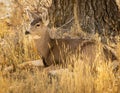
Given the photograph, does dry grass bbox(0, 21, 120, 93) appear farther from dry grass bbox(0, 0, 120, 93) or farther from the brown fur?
the brown fur

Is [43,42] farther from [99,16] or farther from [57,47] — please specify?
[99,16]

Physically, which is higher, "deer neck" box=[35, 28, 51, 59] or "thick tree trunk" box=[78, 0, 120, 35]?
"thick tree trunk" box=[78, 0, 120, 35]

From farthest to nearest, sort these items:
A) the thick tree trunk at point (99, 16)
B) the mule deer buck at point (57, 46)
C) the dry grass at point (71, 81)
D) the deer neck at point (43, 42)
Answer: the thick tree trunk at point (99, 16), the deer neck at point (43, 42), the mule deer buck at point (57, 46), the dry grass at point (71, 81)

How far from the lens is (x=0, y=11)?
11.8 meters

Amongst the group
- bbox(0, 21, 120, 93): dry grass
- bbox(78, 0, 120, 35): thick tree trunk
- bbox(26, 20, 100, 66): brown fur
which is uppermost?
bbox(78, 0, 120, 35): thick tree trunk

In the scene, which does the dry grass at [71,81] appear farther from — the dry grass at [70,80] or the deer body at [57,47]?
the deer body at [57,47]

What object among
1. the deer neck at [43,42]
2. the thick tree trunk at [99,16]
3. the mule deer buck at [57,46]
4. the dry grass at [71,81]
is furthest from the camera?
the thick tree trunk at [99,16]

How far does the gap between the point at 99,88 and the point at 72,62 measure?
193 cm

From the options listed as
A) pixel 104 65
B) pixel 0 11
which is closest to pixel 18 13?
pixel 0 11

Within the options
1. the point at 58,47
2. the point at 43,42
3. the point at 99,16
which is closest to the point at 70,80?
the point at 58,47

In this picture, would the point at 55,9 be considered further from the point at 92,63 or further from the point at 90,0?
the point at 92,63

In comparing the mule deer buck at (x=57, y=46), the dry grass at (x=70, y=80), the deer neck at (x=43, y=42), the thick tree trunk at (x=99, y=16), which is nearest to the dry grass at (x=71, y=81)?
the dry grass at (x=70, y=80)

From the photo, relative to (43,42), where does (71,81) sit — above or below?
below

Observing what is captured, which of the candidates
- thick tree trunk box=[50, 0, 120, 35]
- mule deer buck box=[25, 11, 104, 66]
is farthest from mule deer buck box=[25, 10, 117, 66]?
thick tree trunk box=[50, 0, 120, 35]
